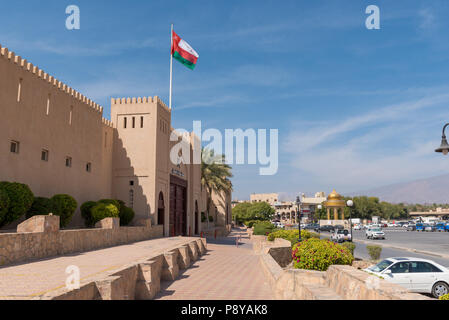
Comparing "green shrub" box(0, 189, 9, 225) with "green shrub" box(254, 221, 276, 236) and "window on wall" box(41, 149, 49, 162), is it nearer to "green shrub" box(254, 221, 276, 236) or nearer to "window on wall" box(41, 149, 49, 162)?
"window on wall" box(41, 149, 49, 162)

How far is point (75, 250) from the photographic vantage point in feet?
53.4

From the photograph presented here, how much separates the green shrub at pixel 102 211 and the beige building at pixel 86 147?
5.03ft

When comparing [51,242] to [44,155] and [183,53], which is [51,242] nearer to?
[44,155]

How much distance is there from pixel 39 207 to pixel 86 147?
750 centimetres

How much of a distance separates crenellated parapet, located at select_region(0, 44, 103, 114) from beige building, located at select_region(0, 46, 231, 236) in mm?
45

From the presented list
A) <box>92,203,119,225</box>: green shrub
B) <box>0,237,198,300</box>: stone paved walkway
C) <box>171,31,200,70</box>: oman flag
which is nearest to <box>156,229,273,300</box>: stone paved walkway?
<box>0,237,198,300</box>: stone paved walkway

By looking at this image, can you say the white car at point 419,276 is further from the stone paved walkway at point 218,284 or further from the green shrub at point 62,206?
the green shrub at point 62,206

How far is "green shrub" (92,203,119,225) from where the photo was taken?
882 inches

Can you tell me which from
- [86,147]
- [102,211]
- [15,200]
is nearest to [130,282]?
[15,200]

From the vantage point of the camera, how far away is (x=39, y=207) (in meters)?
18.0

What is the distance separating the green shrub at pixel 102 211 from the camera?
22.4m
